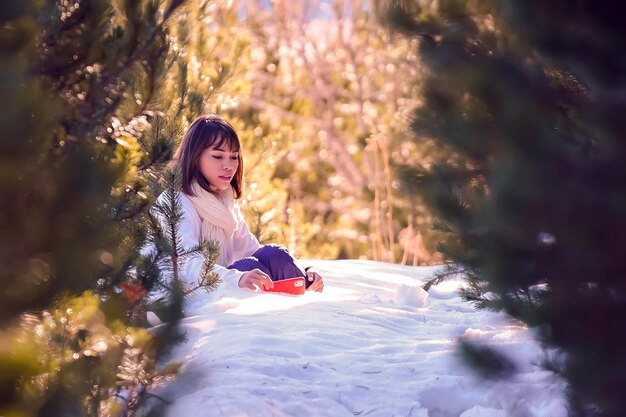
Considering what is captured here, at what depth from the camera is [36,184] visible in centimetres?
218

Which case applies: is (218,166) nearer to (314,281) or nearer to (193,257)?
(314,281)

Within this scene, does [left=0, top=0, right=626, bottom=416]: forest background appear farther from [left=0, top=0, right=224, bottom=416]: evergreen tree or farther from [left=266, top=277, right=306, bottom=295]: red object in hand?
[left=266, top=277, right=306, bottom=295]: red object in hand

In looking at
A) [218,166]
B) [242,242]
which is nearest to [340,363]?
[218,166]

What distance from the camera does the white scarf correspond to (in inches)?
220

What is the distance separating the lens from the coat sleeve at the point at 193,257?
4922 millimetres

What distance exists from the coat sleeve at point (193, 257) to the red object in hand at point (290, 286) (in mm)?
293

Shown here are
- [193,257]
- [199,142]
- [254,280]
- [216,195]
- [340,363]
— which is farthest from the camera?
[216,195]

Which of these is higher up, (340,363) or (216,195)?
(216,195)

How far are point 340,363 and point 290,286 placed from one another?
5.57 ft

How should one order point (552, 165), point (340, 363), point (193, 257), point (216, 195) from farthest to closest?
point (216, 195) → point (193, 257) → point (340, 363) → point (552, 165)

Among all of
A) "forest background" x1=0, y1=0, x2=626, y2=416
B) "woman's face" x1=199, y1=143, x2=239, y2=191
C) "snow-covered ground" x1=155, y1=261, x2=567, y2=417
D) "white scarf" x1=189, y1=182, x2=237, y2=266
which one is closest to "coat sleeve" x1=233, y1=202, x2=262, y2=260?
"white scarf" x1=189, y1=182, x2=237, y2=266

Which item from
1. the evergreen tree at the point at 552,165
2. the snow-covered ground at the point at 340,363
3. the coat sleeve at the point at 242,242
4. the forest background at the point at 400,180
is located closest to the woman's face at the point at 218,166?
the coat sleeve at the point at 242,242

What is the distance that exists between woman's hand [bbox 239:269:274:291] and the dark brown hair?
0.66 meters

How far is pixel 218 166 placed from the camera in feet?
18.6
